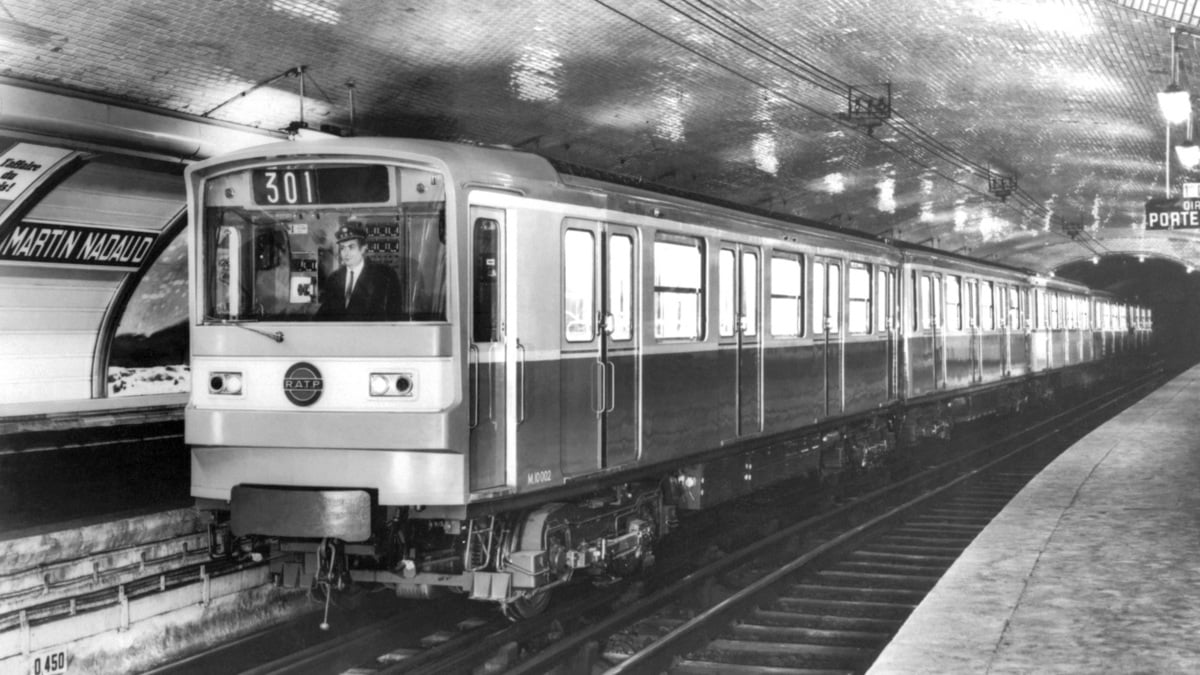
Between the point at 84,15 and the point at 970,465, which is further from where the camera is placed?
the point at 970,465

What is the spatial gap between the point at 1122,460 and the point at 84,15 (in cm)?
1203

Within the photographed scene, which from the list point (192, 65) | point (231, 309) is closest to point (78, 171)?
point (192, 65)

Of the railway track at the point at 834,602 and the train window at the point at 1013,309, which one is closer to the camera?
the railway track at the point at 834,602

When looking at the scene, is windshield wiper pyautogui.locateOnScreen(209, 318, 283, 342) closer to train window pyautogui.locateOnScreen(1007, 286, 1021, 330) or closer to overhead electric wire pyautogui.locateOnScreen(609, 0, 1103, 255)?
overhead electric wire pyautogui.locateOnScreen(609, 0, 1103, 255)

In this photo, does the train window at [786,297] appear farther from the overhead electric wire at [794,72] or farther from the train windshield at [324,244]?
the train windshield at [324,244]

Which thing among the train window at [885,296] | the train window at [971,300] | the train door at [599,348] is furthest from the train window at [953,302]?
the train door at [599,348]

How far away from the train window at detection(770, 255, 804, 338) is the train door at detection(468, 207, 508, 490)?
4.71 metres

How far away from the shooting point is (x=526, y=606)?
8.57 metres

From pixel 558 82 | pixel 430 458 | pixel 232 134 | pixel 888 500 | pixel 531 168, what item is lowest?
pixel 888 500

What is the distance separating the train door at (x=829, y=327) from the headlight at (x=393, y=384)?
6561mm

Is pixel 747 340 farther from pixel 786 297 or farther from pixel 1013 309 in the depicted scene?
pixel 1013 309

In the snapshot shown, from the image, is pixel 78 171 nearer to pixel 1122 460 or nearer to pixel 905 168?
pixel 1122 460

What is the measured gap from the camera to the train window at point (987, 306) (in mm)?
21453

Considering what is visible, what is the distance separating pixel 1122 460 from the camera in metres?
14.7
